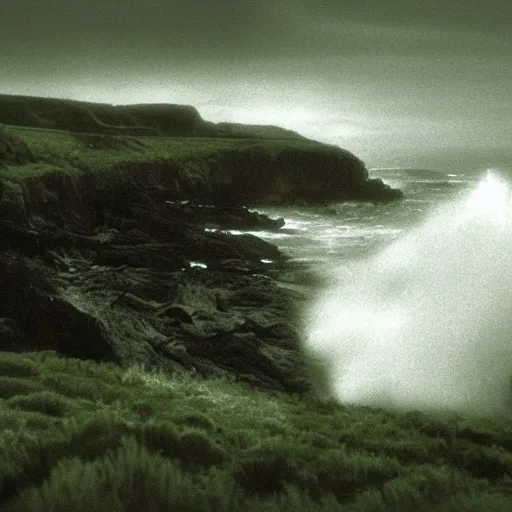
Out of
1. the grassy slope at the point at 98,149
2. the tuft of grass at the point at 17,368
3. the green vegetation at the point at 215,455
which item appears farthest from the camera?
the grassy slope at the point at 98,149

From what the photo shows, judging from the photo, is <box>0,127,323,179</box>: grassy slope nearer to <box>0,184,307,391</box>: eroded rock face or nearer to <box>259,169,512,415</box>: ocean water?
<box>0,184,307,391</box>: eroded rock face

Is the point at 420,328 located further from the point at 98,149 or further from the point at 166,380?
the point at 98,149

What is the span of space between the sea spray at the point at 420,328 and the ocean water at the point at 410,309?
0.11 ft

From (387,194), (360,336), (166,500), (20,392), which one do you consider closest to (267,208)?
(387,194)

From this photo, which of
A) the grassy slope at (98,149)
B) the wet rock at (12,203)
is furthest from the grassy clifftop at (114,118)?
the wet rock at (12,203)

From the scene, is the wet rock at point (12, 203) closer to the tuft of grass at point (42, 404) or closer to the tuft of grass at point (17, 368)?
the tuft of grass at point (17, 368)

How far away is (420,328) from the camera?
72.3 ft

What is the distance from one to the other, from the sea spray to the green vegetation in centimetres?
593

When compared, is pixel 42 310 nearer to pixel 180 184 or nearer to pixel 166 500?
pixel 166 500

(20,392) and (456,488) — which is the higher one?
(456,488)

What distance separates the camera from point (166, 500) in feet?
13.5

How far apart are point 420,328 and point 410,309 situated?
2.67 m

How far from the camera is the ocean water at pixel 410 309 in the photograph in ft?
52.9

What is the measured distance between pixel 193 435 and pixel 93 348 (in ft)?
32.3
